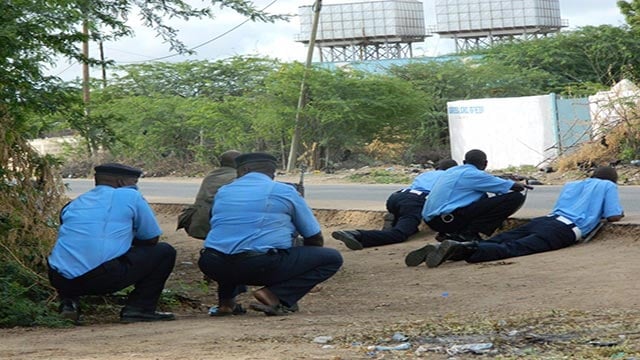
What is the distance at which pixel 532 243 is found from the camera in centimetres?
1223

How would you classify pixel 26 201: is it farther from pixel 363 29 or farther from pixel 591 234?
pixel 363 29

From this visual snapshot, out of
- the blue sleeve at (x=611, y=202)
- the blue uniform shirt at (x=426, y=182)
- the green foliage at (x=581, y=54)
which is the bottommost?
the blue sleeve at (x=611, y=202)

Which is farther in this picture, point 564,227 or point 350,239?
point 350,239

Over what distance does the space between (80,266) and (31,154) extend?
307 centimetres

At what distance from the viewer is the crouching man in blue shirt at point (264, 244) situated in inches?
349

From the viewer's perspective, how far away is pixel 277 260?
8.94 meters

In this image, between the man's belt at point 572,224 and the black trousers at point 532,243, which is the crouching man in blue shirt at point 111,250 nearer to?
the black trousers at point 532,243

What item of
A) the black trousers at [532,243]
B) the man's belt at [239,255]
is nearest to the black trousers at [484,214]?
the black trousers at [532,243]

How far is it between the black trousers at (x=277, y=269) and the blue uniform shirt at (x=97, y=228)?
0.63 metres

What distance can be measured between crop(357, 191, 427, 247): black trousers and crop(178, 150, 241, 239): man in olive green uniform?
295 cm

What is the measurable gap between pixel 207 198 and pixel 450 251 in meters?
2.61

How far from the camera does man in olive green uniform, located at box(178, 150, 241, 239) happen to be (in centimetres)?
1190

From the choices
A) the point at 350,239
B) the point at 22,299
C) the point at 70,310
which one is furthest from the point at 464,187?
the point at 22,299

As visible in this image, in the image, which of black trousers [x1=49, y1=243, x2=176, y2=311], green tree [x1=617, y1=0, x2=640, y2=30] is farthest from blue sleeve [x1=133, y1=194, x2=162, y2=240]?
green tree [x1=617, y1=0, x2=640, y2=30]
